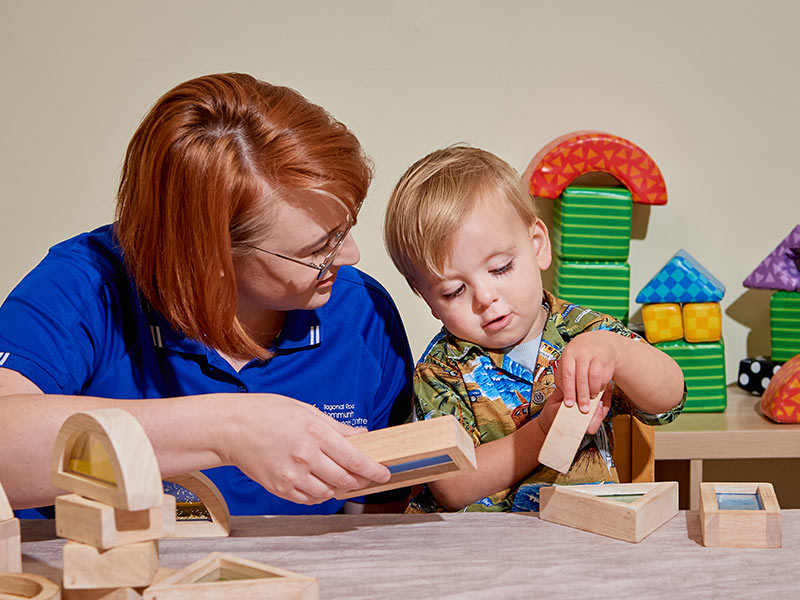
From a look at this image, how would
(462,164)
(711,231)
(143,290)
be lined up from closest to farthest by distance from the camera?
1. (143,290)
2. (462,164)
3. (711,231)

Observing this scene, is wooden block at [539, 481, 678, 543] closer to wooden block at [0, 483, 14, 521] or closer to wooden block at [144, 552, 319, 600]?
wooden block at [144, 552, 319, 600]

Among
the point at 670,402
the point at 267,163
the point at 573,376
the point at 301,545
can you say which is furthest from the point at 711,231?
the point at 301,545

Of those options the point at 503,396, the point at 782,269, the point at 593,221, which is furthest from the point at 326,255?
the point at 782,269

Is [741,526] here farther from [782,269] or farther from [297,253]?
[782,269]

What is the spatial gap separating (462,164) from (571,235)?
702 mm

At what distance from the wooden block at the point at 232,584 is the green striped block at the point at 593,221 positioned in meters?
1.36

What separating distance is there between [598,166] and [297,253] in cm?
102

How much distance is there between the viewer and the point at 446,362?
54.2 inches

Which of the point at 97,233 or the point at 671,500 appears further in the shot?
the point at 97,233

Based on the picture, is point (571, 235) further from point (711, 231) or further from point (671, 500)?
point (671, 500)

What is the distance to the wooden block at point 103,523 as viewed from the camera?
0.71 meters

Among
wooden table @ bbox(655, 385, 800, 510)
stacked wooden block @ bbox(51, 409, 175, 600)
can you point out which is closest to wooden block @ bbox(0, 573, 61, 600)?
stacked wooden block @ bbox(51, 409, 175, 600)

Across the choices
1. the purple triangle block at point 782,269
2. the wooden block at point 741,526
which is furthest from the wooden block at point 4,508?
the purple triangle block at point 782,269

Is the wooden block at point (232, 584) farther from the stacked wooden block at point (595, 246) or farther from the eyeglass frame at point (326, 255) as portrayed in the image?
the stacked wooden block at point (595, 246)
